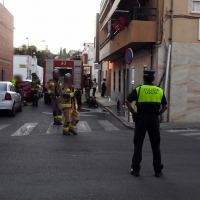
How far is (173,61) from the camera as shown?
17016 millimetres

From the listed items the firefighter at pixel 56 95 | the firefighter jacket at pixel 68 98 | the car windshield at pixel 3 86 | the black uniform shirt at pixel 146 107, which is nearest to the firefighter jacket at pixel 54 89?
the firefighter at pixel 56 95

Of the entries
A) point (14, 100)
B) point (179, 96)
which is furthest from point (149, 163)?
point (14, 100)

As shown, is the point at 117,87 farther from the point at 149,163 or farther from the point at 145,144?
the point at 149,163

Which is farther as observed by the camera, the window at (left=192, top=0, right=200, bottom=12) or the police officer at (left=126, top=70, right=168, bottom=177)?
the window at (left=192, top=0, right=200, bottom=12)

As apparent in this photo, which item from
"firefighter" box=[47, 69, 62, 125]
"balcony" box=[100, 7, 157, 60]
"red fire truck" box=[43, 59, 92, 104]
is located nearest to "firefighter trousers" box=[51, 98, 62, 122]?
"firefighter" box=[47, 69, 62, 125]

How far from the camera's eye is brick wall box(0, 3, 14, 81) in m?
39.7

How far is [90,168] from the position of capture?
25.9 ft

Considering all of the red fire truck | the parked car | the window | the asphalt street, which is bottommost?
the asphalt street

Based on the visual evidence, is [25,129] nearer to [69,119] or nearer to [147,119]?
[69,119]

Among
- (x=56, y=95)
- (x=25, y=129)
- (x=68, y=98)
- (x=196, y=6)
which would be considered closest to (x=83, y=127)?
(x=56, y=95)

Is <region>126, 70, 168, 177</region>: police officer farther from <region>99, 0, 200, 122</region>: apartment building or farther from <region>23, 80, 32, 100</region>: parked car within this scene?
<region>23, 80, 32, 100</region>: parked car

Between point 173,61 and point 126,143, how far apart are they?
6802 millimetres

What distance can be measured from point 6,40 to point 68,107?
31539 millimetres

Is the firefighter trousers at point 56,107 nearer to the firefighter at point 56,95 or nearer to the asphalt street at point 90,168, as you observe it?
the firefighter at point 56,95
